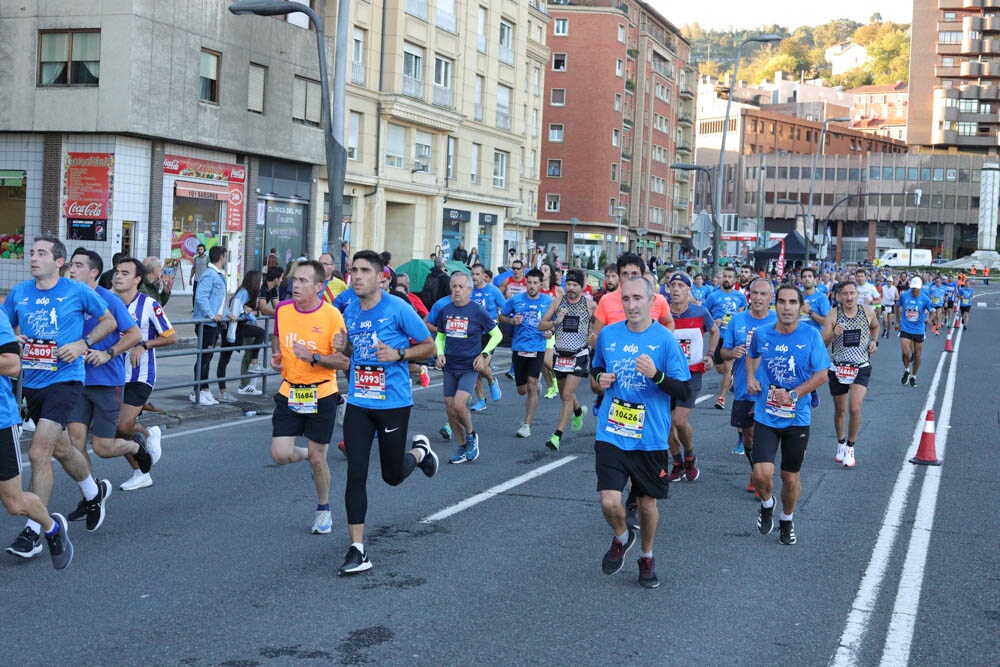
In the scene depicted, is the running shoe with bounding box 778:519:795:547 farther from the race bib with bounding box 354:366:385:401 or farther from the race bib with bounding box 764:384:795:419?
the race bib with bounding box 354:366:385:401

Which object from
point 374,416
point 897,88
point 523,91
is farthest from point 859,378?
point 897,88

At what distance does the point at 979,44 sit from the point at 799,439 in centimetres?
12644

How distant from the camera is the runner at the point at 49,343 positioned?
22.9 ft

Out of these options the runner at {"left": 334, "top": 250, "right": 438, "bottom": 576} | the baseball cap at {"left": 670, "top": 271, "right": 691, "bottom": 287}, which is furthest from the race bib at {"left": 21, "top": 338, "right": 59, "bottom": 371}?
the baseball cap at {"left": 670, "top": 271, "right": 691, "bottom": 287}

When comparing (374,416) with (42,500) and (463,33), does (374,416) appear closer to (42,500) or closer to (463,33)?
(42,500)

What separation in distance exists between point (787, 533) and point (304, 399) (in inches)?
130

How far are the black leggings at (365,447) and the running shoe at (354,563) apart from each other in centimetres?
17

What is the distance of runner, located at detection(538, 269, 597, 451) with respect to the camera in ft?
39.0

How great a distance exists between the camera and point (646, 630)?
5789 millimetres

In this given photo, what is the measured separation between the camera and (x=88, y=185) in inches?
1128

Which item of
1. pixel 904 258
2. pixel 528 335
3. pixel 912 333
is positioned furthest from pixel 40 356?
pixel 904 258

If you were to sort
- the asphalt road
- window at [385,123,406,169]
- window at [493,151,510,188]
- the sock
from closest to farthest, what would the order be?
the asphalt road → the sock → window at [385,123,406,169] → window at [493,151,510,188]

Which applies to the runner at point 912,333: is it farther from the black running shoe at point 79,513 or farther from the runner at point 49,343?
the runner at point 49,343

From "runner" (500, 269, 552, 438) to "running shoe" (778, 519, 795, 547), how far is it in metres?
5.21
